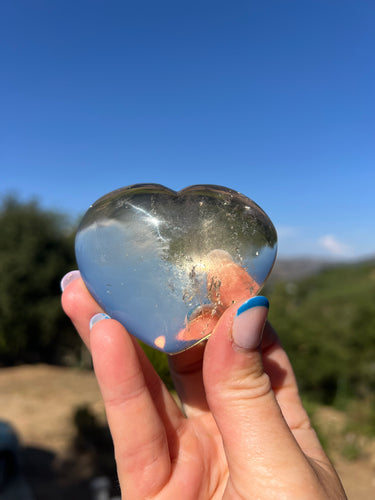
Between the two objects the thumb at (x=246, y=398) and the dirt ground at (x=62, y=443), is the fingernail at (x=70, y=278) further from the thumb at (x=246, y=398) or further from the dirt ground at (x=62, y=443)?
the dirt ground at (x=62, y=443)

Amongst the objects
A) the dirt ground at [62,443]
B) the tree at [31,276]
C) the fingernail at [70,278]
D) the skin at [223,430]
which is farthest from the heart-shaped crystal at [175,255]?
the tree at [31,276]

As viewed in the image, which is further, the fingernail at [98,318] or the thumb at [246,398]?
the fingernail at [98,318]

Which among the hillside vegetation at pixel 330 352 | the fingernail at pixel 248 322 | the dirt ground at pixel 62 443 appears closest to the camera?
the fingernail at pixel 248 322

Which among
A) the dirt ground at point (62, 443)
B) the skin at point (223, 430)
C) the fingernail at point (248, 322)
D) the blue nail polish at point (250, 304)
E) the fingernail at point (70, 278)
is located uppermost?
the fingernail at point (70, 278)

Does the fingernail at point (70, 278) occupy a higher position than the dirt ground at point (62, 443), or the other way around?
the fingernail at point (70, 278)

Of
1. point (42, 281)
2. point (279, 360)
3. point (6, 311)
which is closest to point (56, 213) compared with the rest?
point (42, 281)

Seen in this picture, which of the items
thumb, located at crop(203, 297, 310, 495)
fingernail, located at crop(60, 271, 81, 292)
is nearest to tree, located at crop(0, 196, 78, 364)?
fingernail, located at crop(60, 271, 81, 292)

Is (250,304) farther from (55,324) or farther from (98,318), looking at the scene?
(55,324)

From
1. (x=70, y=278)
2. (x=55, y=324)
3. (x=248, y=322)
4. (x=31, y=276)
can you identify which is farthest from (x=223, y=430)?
(x=55, y=324)
